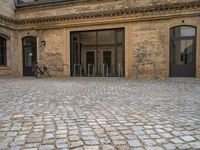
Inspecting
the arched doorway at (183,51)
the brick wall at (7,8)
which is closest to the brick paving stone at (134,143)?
the arched doorway at (183,51)

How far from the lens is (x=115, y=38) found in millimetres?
14398

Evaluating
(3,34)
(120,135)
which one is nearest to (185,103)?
(120,135)

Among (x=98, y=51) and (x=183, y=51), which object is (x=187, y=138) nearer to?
(x=183, y=51)

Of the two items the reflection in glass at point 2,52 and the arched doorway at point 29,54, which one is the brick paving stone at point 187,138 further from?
the reflection in glass at point 2,52

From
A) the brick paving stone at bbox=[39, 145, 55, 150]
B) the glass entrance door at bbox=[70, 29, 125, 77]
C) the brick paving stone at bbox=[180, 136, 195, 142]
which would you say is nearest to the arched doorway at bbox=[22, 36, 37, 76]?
the glass entrance door at bbox=[70, 29, 125, 77]

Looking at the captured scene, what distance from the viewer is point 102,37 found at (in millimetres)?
15102

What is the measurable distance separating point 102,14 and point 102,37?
185cm

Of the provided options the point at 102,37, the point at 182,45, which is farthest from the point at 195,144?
the point at 102,37

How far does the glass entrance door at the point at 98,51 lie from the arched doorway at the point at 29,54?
3452mm

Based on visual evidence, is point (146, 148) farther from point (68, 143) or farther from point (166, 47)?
point (166, 47)

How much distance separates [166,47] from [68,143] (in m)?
11.6

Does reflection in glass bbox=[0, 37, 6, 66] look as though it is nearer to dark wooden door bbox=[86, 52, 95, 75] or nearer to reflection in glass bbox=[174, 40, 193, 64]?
dark wooden door bbox=[86, 52, 95, 75]

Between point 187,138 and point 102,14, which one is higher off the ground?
point 102,14

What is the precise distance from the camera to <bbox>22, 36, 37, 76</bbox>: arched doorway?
644 inches
